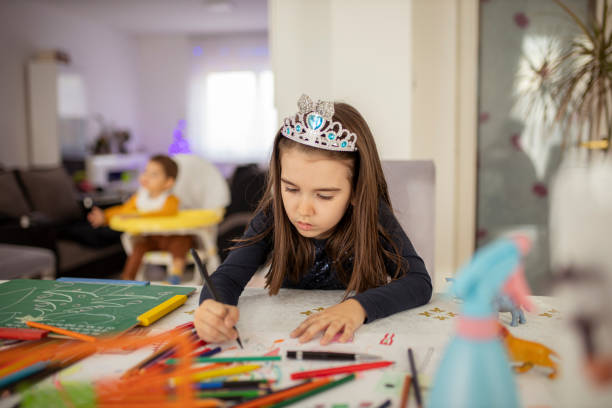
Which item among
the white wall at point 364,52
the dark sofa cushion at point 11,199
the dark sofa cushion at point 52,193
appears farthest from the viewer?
the dark sofa cushion at point 52,193

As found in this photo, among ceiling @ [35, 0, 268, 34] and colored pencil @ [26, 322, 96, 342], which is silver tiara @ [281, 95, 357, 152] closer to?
colored pencil @ [26, 322, 96, 342]

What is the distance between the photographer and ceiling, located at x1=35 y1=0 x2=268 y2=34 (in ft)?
20.3

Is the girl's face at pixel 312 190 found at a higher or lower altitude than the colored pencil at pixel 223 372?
higher

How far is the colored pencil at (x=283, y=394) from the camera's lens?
1.72 feet

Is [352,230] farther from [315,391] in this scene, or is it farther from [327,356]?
[315,391]

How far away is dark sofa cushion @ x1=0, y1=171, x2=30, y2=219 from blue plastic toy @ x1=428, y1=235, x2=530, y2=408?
358 cm

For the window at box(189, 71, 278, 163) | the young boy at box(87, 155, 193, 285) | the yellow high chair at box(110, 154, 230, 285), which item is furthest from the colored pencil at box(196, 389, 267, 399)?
the window at box(189, 71, 278, 163)

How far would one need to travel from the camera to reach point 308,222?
0.97m

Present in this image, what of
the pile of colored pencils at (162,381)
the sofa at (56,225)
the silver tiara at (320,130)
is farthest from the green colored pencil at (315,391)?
the sofa at (56,225)

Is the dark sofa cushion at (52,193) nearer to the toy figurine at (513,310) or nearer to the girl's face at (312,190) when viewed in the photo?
the girl's face at (312,190)

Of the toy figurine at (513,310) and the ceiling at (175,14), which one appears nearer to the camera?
the toy figurine at (513,310)

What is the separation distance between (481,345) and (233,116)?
7.86 meters

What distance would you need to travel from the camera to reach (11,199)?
11.0ft

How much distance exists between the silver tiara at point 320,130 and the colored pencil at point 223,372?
540mm
